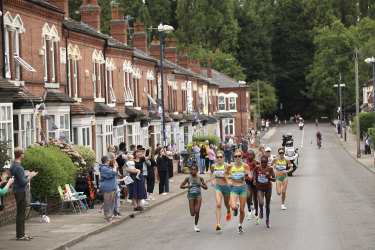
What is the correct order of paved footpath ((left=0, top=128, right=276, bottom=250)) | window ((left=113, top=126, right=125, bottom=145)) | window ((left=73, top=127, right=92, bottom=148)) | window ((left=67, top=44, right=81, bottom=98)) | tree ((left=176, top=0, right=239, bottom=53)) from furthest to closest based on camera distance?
tree ((left=176, top=0, right=239, bottom=53)), window ((left=113, top=126, right=125, bottom=145)), window ((left=67, top=44, right=81, bottom=98)), window ((left=73, top=127, right=92, bottom=148)), paved footpath ((left=0, top=128, right=276, bottom=250))

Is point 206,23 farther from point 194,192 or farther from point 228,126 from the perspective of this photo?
point 194,192

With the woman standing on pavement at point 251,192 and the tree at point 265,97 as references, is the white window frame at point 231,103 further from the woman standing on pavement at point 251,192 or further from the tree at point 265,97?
the woman standing on pavement at point 251,192

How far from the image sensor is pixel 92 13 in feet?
132

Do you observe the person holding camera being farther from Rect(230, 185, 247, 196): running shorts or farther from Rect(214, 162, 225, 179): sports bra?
Rect(230, 185, 247, 196): running shorts

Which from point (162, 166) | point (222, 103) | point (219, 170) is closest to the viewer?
point (219, 170)

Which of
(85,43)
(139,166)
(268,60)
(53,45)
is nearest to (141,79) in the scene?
(85,43)

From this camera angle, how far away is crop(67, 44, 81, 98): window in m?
29.9

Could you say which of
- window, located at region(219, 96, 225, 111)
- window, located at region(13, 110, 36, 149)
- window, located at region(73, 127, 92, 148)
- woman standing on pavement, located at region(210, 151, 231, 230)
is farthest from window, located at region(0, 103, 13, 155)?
window, located at region(219, 96, 225, 111)

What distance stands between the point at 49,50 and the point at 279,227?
506 inches

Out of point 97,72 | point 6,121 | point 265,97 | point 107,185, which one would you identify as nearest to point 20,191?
point 107,185

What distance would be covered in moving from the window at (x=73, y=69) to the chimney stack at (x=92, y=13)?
927 cm

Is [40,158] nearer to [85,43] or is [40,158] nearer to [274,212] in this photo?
[274,212]

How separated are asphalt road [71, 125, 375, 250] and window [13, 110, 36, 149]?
434 cm

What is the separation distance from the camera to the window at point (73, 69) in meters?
29.9
